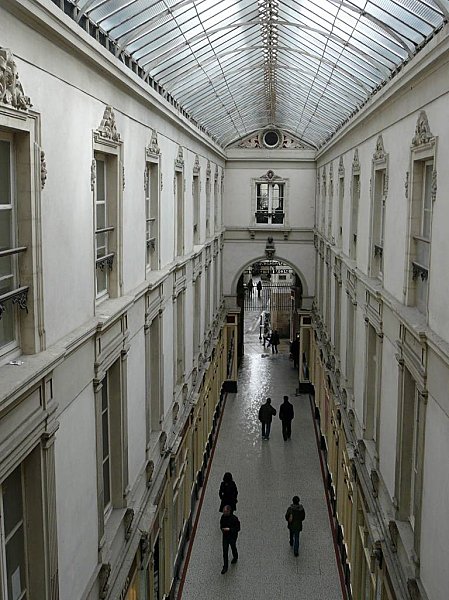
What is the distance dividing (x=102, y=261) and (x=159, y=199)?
307cm

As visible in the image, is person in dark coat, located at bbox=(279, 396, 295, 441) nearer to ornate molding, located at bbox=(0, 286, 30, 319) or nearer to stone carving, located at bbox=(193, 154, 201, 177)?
stone carving, located at bbox=(193, 154, 201, 177)

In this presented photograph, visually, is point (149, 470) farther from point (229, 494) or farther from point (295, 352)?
point (295, 352)

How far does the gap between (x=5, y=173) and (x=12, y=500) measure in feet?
7.45

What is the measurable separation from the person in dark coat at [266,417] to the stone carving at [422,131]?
464 inches

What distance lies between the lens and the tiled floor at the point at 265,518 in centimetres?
1178

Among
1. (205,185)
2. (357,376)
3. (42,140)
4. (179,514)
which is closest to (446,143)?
(42,140)

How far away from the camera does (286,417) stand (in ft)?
61.0

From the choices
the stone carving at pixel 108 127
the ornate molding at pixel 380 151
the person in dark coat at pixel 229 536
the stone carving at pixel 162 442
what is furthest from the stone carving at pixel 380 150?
the person in dark coat at pixel 229 536

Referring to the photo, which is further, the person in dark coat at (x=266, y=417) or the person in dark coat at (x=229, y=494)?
the person in dark coat at (x=266, y=417)

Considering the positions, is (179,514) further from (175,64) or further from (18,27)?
(18,27)

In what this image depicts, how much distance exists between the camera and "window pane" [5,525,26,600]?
5043 mm

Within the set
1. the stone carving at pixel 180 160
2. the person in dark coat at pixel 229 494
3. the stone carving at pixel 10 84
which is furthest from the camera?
the person in dark coat at pixel 229 494

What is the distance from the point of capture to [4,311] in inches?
196

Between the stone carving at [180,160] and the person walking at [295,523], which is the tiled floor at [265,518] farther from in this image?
the stone carving at [180,160]
